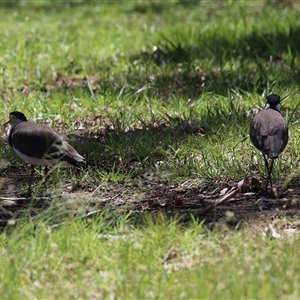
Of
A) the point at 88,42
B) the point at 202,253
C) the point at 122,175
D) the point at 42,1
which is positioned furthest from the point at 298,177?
the point at 42,1

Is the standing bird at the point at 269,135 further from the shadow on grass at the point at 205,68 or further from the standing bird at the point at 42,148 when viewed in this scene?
the shadow on grass at the point at 205,68

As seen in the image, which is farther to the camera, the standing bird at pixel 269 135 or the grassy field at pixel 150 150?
the standing bird at pixel 269 135

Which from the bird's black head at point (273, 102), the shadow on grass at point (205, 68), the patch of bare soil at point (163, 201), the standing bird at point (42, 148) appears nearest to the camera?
the patch of bare soil at point (163, 201)

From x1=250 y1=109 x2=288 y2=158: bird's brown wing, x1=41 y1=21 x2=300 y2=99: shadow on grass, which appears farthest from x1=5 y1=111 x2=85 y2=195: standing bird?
x1=41 y1=21 x2=300 y2=99: shadow on grass

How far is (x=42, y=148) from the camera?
6.33m

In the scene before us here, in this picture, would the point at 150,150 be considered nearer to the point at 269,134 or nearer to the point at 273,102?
the point at 273,102

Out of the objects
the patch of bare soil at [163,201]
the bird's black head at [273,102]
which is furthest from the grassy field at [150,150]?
the bird's black head at [273,102]

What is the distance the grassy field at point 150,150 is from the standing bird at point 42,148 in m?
0.27

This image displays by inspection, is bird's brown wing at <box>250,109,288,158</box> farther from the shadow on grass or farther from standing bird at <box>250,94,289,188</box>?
the shadow on grass

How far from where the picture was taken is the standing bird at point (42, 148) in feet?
20.5

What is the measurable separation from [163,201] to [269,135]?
2.94 ft

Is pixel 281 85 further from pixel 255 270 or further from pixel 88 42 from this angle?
pixel 255 270

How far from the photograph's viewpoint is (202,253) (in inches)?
188

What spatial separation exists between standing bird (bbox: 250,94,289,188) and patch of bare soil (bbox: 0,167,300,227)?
32 centimetres
